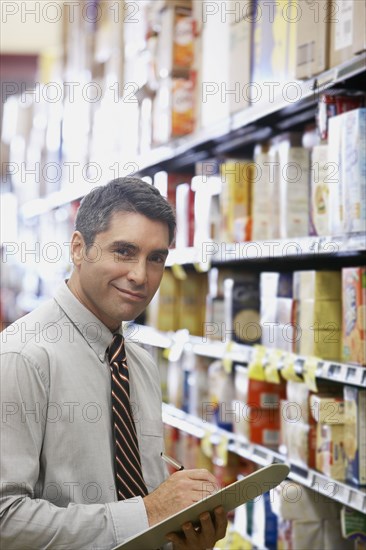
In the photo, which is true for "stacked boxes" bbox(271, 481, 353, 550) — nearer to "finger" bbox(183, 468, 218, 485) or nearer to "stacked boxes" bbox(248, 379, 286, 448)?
"stacked boxes" bbox(248, 379, 286, 448)

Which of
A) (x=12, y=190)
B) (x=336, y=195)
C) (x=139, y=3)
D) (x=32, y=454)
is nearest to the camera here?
(x=32, y=454)

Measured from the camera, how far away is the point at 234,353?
315 cm

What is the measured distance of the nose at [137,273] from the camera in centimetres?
179

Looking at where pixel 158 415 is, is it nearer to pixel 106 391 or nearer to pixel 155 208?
pixel 106 391

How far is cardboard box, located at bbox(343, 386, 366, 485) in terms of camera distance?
2.34 metres

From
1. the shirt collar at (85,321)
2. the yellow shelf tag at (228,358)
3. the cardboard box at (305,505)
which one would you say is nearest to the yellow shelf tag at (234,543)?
the cardboard box at (305,505)

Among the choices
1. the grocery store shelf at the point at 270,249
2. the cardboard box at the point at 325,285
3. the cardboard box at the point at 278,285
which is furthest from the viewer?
the cardboard box at the point at 278,285

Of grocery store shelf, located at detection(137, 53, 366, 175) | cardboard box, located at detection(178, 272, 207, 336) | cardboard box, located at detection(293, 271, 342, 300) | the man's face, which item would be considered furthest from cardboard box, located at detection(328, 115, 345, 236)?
cardboard box, located at detection(178, 272, 207, 336)

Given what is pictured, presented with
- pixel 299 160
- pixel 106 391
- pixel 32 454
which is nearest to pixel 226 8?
pixel 299 160

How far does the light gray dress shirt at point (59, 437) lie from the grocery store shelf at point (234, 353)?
2.21ft

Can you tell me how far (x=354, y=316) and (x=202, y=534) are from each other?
901 mm

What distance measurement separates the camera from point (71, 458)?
5.51ft

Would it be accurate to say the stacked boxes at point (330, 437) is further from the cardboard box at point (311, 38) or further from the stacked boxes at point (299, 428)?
the cardboard box at point (311, 38)

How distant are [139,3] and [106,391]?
270 cm
